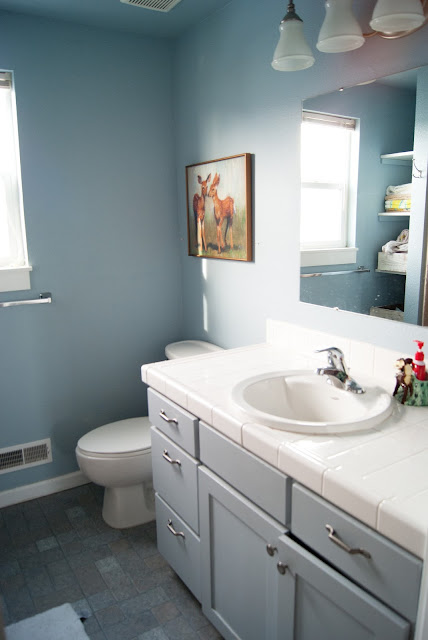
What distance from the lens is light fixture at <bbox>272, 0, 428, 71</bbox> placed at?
132 centimetres

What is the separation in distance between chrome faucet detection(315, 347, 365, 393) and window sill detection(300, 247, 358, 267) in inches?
14.9

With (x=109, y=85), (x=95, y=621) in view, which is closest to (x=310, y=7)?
(x=109, y=85)

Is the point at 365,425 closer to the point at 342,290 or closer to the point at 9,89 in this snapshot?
the point at 342,290

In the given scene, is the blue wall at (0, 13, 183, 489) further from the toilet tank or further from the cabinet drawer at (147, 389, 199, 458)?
the cabinet drawer at (147, 389, 199, 458)

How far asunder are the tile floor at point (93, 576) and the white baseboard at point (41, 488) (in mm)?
41

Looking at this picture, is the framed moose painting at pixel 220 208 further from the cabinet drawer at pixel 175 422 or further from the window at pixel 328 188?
the cabinet drawer at pixel 175 422

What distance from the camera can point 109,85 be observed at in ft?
8.43

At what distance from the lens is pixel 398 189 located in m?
1.54

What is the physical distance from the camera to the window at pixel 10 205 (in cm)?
241

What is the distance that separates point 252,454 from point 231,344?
3.97 feet

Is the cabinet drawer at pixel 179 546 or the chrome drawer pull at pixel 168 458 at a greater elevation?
the chrome drawer pull at pixel 168 458

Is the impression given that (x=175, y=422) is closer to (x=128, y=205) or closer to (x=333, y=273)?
(x=333, y=273)

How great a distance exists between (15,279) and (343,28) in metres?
1.79

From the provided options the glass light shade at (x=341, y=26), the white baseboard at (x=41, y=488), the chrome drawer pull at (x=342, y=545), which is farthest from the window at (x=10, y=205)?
the chrome drawer pull at (x=342, y=545)
